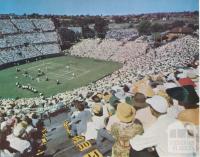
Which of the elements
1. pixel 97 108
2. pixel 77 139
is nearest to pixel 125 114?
pixel 97 108

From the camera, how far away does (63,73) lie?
16188 millimetres

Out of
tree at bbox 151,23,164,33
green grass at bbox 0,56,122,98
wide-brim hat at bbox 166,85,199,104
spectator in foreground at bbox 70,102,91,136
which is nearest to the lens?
wide-brim hat at bbox 166,85,199,104

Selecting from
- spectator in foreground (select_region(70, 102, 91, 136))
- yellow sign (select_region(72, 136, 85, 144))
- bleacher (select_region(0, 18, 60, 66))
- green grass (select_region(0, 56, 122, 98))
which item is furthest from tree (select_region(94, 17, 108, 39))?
spectator in foreground (select_region(70, 102, 91, 136))

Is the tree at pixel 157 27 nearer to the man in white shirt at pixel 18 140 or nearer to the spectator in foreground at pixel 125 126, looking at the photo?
the man in white shirt at pixel 18 140

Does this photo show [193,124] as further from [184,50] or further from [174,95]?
[184,50]

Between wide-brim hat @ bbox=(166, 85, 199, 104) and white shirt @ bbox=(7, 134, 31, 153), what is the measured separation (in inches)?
61.2

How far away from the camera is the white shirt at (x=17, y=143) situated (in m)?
3.71

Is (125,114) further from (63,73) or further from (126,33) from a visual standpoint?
(63,73)

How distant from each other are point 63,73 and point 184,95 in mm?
13300

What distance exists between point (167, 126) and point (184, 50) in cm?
448

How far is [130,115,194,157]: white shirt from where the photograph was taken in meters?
2.60

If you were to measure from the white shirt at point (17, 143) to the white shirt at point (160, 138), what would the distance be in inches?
59.7

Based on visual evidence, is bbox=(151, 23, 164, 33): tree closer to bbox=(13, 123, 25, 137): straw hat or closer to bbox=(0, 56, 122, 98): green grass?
bbox=(0, 56, 122, 98): green grass

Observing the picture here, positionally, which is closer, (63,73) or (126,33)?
(126,33)
